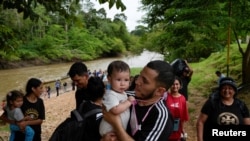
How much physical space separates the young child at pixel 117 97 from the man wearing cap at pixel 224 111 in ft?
5.06

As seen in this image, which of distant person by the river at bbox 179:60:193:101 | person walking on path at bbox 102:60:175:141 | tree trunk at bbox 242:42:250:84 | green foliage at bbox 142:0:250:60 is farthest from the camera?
tree trunk at bbox 242:42:250:84

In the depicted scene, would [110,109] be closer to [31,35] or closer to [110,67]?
[110,67]

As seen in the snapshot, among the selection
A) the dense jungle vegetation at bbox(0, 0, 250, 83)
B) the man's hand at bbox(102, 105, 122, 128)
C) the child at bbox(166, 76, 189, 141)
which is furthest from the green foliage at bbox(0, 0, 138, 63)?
the man's hand at bbox(102, 105, 122, 128)

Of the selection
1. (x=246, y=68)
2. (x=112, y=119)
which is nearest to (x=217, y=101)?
(x=112, y=119)

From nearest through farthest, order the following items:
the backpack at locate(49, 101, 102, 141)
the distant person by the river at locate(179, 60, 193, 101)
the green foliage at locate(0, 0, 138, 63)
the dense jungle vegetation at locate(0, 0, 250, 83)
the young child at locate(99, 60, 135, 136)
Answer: the young child at locate(99, 60, 135, 136)
the backpack at locate(49, 101, 102, 141)
the dense jungle vegetation at locate(0, 0, 250, 83)
the distant person by the river at locate(179, 60, 193, 101)
the green foliage at locate(0, 0, 138, 63)

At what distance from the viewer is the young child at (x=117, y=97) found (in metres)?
1.97

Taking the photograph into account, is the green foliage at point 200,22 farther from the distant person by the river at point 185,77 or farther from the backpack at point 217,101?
the backpack at point 217,101

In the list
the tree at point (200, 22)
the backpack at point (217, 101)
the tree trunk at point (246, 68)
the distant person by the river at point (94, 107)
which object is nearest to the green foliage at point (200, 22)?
the tree at point (200, 22)

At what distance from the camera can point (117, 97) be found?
219cm

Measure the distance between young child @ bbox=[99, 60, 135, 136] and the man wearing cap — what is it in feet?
5.06

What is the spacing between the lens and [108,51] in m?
70.6

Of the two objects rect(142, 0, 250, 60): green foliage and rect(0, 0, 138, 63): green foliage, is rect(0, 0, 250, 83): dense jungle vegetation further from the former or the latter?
rect(0, 0, 138, 63): green foliage

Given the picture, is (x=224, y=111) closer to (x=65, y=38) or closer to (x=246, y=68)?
(x=246, y=68)

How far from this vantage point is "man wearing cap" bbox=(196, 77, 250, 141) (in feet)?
11.0
